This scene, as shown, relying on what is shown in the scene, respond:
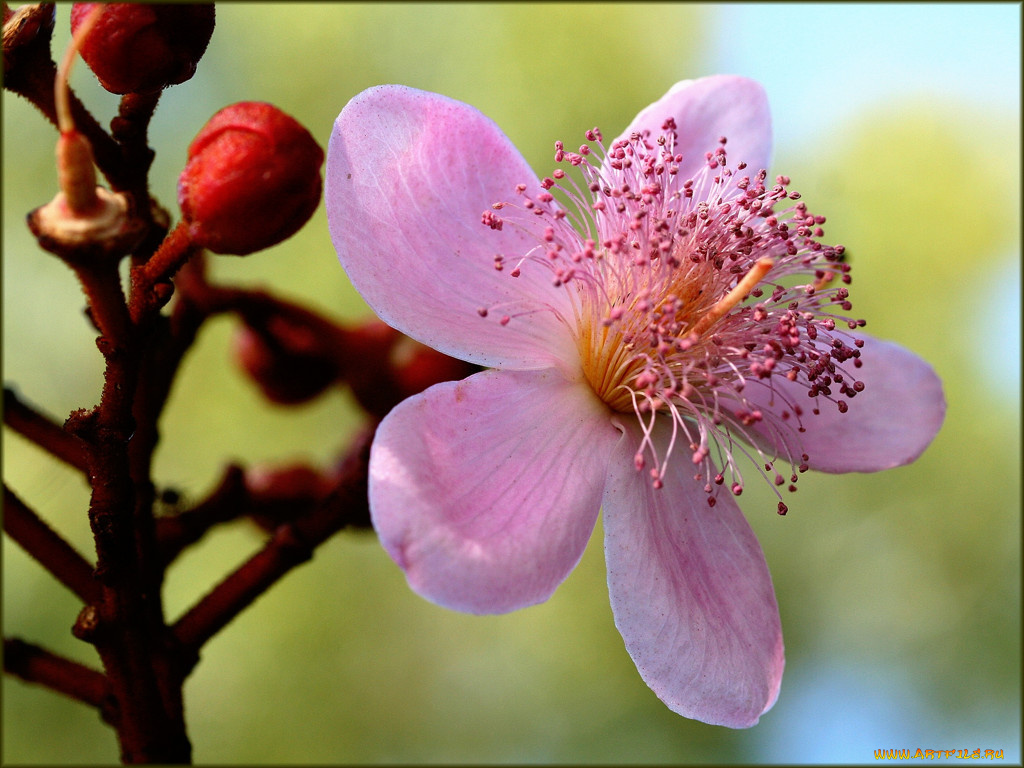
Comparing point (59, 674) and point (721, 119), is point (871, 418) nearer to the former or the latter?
point (721, 119)

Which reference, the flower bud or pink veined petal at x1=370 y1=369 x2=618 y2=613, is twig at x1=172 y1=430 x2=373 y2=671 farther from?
the flower bud

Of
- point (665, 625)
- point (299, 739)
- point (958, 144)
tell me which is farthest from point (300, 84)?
point (665, 625)

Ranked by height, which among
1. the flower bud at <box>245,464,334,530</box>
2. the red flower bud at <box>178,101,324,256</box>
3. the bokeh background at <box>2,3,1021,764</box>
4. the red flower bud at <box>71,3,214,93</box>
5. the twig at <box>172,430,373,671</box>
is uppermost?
the red flower bud at <box>71,3,214,93</box>

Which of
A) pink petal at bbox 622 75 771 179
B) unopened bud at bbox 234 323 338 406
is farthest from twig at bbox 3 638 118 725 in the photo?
pink petal at bbox 622 75 771 179

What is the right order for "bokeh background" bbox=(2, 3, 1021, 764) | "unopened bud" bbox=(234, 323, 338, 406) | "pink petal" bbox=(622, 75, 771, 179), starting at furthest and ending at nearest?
"bokeh background" bbox=(2, 3, 1021, 764) < "unopened bud" bbox=(234, 323, 338, 406) < "pink petal" bbox=(622, 75, 771, 179)

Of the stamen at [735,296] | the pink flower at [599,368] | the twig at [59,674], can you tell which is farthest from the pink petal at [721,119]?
the twig at [59,674]

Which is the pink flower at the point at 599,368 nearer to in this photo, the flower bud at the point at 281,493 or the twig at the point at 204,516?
the twig at the point at 204,516
